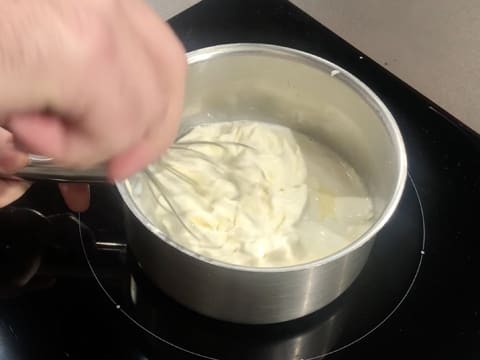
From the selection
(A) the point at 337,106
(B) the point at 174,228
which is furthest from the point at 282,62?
(B) the point at 174,228

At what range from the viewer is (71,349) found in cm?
59

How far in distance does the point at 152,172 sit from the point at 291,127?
8.3 inches

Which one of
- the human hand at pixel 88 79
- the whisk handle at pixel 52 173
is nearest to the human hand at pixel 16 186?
the whisk handle at pixel 52 173

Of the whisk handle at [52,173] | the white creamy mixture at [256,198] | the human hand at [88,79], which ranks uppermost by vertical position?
the human hand at [88,79]

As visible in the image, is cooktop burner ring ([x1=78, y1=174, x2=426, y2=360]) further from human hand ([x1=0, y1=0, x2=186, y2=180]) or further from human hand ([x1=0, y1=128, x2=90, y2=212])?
human hand ([x1=0, y1=0, x2=186, y2=180])

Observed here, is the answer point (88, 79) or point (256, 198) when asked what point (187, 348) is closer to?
point (256, 198)

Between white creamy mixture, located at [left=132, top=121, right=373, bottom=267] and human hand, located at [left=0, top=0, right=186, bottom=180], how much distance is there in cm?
22

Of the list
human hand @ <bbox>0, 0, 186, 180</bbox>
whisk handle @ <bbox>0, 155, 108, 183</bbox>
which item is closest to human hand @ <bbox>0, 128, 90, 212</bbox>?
whisk handle @ <bbox>0, 155, 108, 183</bbox>

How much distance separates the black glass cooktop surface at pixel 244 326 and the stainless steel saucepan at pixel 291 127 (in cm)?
3

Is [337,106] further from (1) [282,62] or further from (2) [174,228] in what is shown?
(2) [174,228]

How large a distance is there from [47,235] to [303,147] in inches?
11.6

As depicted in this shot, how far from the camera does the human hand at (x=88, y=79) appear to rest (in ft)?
1.11

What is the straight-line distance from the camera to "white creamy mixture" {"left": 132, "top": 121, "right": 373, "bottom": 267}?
64cm

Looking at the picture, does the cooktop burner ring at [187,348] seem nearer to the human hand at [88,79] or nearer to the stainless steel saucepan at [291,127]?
the stainless steel saucepan at [291,127]
